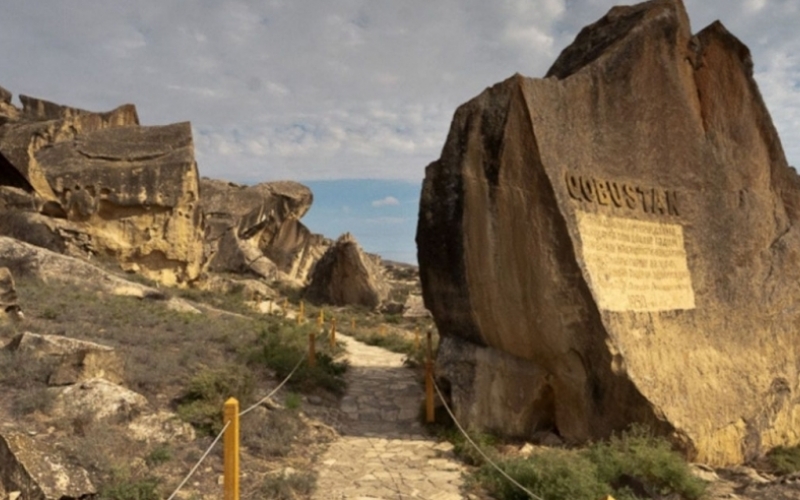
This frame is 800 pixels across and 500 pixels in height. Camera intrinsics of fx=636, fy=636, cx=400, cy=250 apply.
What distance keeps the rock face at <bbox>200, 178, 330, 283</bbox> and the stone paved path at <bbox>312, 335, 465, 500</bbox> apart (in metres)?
22.7

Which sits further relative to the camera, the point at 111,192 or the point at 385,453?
the point at 111,192

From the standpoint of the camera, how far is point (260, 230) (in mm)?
36844

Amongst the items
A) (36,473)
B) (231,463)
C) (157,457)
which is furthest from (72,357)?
(231,463)

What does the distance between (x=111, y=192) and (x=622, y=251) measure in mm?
18068

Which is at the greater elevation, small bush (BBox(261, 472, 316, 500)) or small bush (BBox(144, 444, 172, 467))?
small bush (BBox(144, 444, 172, 467))

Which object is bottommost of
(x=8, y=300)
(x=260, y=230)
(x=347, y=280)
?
(x=8, y=300)

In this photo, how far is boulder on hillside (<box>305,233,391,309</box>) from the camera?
29.5 metres

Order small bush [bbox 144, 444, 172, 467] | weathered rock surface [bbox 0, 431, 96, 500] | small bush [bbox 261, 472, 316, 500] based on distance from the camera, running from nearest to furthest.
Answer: weathered rock surface [bbox 0, 431, 96, 500] < small bush [bbox 261, 472, 316, 500] < small bush [bbox 144, 444, 172, 467]

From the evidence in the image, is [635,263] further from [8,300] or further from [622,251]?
[8,300]

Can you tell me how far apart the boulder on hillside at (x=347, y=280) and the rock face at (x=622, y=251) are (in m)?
20.8

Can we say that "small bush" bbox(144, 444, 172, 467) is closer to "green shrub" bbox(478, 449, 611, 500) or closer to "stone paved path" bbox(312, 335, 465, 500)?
"stone paved path" bbox(312, 335, 465, 500)

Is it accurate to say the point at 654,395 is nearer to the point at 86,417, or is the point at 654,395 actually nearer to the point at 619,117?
the point at 619,117

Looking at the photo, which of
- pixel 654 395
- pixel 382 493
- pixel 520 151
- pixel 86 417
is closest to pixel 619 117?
pixel 520 151

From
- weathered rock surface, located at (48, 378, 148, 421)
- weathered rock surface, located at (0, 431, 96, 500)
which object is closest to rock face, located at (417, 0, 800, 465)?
weathered rock surface, located at (48, 378, 148, 421)
